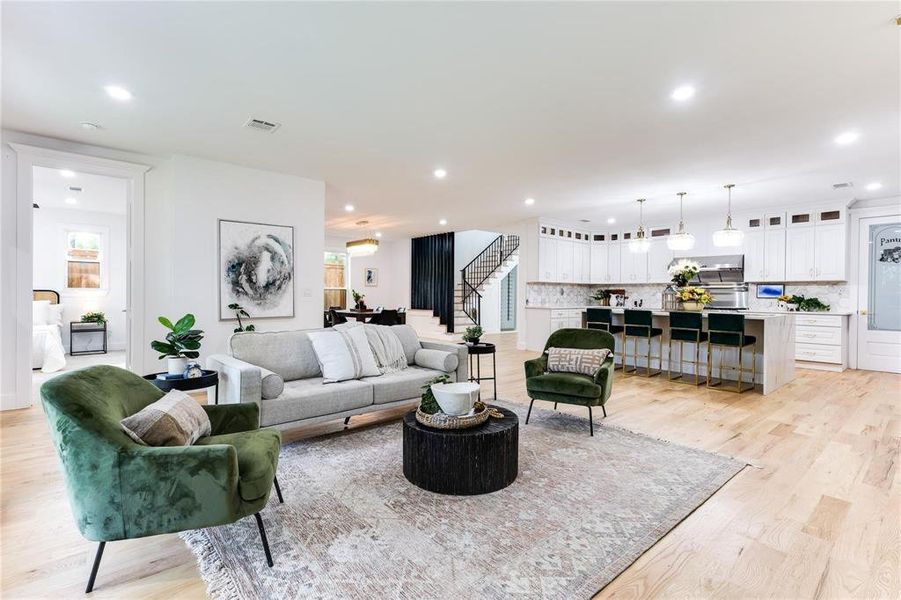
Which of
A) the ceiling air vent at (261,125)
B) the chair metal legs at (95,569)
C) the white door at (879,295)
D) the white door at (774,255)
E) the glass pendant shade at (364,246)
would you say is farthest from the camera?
the glass pendant shade at (364,246)

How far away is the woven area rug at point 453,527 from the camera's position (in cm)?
177

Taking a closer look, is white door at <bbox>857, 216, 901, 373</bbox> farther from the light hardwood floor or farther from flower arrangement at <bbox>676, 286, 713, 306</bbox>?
the light hardwood floor

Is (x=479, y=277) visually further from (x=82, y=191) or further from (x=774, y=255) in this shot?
(x=82, y=191)

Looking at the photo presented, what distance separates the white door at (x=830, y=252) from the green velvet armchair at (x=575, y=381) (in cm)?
552

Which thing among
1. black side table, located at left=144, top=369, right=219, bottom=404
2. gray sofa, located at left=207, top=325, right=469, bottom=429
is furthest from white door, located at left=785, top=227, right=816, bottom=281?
black side table, located at left=144, top=369, right=219, bottom=404

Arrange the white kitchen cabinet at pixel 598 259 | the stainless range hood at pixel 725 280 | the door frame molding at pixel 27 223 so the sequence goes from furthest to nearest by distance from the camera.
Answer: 1. the white kitchen cabinet at pixel 598 259
2. the stainless range hood at pixel 725 280
3. the door frame molding at pixel 27 223

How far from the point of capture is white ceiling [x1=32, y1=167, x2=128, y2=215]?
5.80 m

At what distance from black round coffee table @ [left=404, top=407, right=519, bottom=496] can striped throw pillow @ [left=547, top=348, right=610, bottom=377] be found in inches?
61.1

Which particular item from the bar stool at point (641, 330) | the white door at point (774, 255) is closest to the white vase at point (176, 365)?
the bar stool at point (641, 330)

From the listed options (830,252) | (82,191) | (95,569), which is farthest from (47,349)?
(830,252)

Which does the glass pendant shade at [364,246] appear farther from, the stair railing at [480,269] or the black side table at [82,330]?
the black side table at [82,330]

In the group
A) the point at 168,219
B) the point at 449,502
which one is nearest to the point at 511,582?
the point at 449,502

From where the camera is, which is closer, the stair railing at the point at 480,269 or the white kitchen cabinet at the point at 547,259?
the white kitchen cabinet at the point at 547,259

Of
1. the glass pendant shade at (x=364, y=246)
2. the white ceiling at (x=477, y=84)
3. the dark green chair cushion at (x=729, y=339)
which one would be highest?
the white ceiling at (x=477, y=84)
